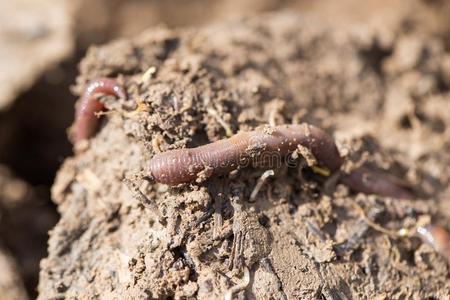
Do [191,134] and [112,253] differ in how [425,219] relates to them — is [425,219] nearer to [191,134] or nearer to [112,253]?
[191,134]

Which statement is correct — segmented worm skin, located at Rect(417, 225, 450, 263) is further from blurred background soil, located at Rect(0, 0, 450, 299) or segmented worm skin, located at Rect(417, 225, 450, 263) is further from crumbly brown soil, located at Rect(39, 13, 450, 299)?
blurred background soil, located at Rect(0, 0, 450, 299)

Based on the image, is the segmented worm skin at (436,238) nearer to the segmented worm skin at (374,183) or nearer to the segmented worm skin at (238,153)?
the segmented worm skin at (374,183)

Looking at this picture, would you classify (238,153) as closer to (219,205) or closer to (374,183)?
→ (219,205)

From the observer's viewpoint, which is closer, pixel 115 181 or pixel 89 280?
pixel 89 280

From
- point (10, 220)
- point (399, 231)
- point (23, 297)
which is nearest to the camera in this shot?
point (399, 231)

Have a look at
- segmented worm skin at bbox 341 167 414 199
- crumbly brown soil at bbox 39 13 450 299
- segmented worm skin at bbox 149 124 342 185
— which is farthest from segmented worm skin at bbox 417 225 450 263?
segmented worm skin at bbox 149 124 342 185

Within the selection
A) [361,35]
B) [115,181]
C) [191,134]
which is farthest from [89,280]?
[361,35]

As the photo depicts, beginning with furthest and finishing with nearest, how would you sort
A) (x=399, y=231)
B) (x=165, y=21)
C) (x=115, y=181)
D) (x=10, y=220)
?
(x=165, y=21)
(x=10, y=220)
(x=399, y=231)
(x=115, y=181)
